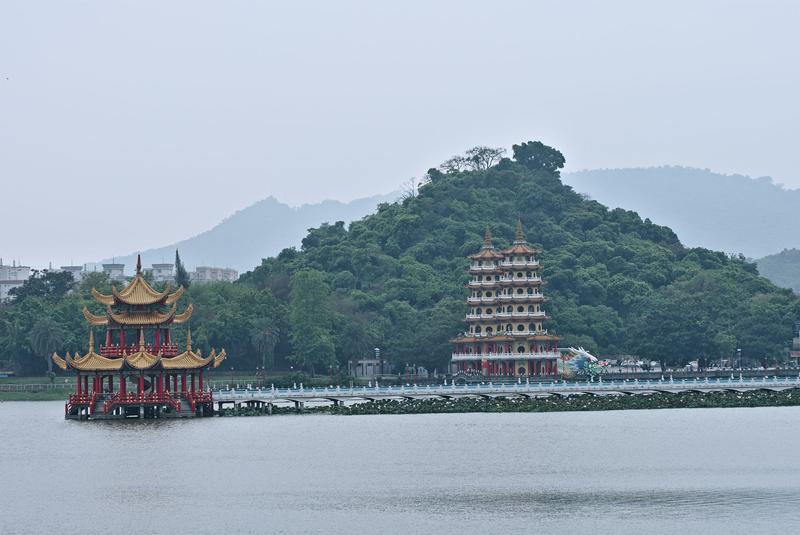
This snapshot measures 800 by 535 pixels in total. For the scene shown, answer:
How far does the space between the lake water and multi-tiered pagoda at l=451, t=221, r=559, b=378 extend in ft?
125

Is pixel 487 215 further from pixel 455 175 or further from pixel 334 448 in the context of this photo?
pixel 334 448

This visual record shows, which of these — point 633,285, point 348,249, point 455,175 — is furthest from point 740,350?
point 455,175

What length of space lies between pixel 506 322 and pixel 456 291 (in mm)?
12828

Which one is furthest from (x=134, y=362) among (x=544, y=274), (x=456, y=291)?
(x=544, y=274)

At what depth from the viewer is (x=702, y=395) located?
93688 millimetres

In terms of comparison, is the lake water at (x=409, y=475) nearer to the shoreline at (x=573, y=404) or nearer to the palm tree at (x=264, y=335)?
the shoreline at (x=573, y=404)

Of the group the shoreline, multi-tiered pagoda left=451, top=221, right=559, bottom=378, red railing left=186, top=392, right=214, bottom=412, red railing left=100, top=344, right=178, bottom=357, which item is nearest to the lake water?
red railing left=186, top=392, right=214, bottom=412

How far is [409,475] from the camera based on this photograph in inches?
2373

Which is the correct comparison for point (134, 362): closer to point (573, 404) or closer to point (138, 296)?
point (138, 296)

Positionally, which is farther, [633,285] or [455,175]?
[455,175]

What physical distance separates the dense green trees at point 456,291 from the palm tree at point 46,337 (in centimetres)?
85

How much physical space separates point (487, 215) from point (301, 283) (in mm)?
44085

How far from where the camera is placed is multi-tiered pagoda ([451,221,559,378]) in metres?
128

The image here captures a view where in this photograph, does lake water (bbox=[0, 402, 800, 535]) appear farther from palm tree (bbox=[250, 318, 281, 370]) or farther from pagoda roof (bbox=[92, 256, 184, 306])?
palm tree (bbox=[250, 318, 281, 370])
